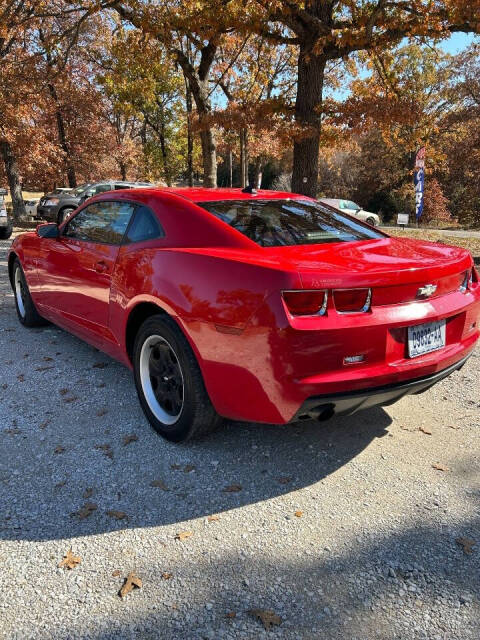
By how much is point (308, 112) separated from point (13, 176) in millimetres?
14395

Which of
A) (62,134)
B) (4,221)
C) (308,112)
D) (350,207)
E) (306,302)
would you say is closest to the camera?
(306,302)

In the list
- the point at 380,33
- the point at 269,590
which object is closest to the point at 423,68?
the point at 380,33

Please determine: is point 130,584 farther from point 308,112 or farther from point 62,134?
point 62,134

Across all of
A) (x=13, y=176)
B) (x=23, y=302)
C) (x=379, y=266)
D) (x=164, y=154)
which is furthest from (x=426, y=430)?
(x=164, y=154)

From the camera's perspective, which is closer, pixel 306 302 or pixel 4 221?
pixel 306 302

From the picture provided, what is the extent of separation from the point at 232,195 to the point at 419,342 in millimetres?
1760

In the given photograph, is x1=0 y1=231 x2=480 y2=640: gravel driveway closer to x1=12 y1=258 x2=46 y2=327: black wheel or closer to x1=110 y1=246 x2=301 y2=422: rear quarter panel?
x1=110 y1=246 x2=301 y2=422: rear quarter panel

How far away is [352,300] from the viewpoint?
2512mm

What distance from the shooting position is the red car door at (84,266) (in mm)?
3695

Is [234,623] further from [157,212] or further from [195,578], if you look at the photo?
[157,212]

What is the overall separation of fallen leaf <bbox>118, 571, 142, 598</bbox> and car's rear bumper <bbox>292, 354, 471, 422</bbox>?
1.01m

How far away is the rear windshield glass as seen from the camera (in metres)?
3.13

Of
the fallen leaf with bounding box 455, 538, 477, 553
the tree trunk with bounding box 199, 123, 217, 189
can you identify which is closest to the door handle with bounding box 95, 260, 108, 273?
the fallen leaf with bounding box 455, 538, 477, 553

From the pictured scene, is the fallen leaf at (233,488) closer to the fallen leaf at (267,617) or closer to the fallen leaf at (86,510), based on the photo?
the fallen leaf at (86,510)
